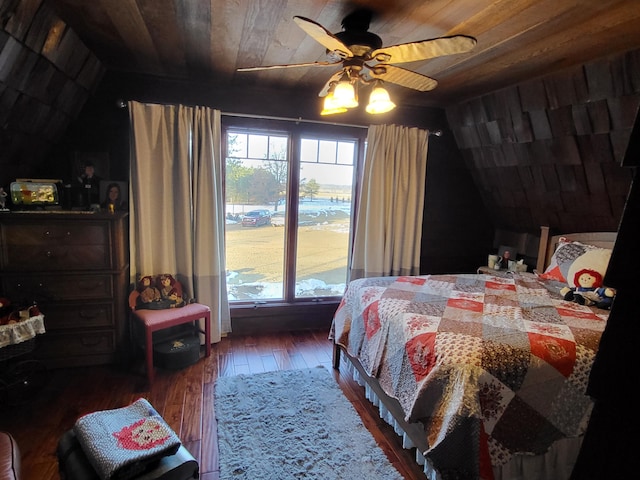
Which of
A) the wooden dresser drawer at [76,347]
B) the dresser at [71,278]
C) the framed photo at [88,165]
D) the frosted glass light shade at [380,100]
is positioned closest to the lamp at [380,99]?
the frosted glass light shade at [380,100]

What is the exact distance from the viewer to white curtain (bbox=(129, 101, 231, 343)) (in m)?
2.97

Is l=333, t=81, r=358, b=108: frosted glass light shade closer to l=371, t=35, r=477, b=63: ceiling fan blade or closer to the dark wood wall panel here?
l=371, t=35, r=477, b=63: ceiling fan blade

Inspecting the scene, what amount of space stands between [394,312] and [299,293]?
1.80 metres

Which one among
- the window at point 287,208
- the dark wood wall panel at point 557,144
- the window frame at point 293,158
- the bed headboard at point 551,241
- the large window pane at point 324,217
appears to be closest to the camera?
the dark wood wall panel at point 557,144

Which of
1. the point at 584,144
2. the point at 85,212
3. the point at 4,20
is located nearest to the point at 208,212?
the point at 85,212

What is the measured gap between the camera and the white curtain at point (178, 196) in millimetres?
2971

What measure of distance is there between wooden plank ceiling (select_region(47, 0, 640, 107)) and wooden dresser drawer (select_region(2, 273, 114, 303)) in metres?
1.62

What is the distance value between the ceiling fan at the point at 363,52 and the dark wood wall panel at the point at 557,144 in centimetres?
115

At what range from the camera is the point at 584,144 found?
272 cm

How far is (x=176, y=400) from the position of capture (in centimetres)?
246

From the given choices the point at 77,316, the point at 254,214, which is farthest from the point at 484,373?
the point at 77,316

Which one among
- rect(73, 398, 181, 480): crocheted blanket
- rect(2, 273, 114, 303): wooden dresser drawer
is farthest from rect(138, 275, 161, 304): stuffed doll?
rect(73, 398, 181, 480): crocheted blanket

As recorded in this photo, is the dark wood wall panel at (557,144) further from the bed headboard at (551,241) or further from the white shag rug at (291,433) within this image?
the white shag rug at (291,433)

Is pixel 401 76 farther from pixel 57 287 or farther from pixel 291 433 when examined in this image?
pixel 57 287
